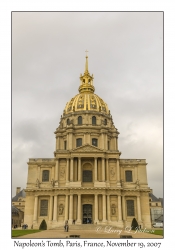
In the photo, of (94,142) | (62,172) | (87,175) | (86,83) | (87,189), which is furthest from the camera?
(86,83)

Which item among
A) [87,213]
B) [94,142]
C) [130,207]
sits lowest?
[87,213]

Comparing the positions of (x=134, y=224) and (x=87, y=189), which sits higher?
→ (x=87, y=189)

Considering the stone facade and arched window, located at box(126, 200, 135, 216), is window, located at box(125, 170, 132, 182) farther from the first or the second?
arched window, located at box(126, 200, 135, 216)

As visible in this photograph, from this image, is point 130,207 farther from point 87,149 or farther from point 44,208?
point 44,208

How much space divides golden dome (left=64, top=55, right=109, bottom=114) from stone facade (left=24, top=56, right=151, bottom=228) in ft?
31.9

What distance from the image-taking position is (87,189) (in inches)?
1858

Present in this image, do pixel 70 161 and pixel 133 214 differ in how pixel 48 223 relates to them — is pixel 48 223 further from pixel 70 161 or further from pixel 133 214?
pixel 133 214

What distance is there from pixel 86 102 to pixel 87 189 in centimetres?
2172

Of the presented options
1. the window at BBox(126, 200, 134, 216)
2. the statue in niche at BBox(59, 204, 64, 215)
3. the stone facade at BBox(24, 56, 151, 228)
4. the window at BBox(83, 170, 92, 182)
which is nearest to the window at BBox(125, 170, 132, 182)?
the stone facade at BBox(24, 56, 151, 228)

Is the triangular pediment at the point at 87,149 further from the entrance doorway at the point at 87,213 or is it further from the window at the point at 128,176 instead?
the entrance doorway at the point at 87,213

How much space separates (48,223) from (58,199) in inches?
171

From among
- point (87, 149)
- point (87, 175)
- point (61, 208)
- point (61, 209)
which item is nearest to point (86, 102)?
point (87, 149)

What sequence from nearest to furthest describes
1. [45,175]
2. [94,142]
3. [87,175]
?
1. [87,175]
2. [45,175]
3. [94,142]

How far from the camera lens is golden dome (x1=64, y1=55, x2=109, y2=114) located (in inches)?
2403
